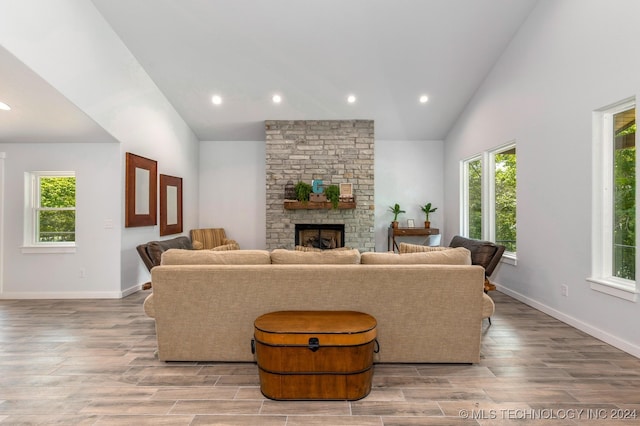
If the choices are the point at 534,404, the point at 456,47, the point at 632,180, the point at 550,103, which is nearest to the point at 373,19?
the point at 456,47

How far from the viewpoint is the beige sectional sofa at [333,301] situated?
8.88ft

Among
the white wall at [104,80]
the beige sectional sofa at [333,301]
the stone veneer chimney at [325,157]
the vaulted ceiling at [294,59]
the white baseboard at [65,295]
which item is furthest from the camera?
the stone veneer chimney at [325,157]

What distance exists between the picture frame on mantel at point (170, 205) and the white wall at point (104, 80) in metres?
0.16

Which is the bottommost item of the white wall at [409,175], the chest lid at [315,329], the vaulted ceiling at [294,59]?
the chest lid at [315,329]

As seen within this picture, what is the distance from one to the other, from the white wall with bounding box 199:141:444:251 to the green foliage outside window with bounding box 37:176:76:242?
2891 mm

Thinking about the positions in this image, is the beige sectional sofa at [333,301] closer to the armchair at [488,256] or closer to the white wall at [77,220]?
the armchair at [488,256]

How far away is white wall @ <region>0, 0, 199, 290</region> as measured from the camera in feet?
11.2

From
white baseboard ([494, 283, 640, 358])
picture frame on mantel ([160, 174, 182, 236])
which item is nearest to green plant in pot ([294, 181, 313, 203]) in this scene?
picture frame on mantel ([160, 174, 182, 236])

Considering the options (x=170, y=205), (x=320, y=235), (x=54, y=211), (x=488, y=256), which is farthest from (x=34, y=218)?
(x=488, y=256)

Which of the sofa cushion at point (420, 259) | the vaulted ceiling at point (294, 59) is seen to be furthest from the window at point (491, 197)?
the sofa cushion at point (420, 259)

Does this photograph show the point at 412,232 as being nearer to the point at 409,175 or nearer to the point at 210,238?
the point at 409,175

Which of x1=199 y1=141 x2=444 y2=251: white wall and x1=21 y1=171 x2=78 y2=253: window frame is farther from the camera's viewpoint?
x1=199 y1=141 x2=444 y2=251: white wall

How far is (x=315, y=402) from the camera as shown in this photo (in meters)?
2.27

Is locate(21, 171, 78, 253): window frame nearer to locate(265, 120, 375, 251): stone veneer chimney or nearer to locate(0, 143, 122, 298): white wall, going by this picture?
locate(0, 143, 122, 298): white wall
